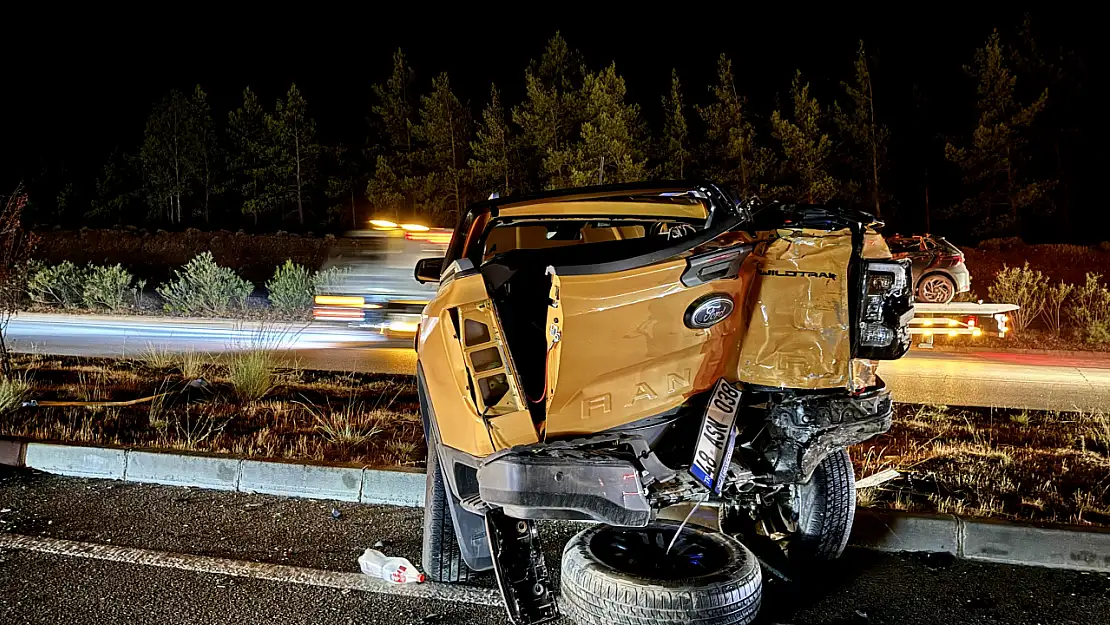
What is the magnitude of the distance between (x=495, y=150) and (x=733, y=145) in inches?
353

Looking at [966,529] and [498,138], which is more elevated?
[498,138]

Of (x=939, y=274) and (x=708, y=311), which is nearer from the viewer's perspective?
(x=708, y=311)

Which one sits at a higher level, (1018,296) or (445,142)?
(445,142)

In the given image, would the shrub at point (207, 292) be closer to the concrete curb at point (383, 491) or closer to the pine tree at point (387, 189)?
the pine tree at point (387, 189)

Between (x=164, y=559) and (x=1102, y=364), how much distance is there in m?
13.4

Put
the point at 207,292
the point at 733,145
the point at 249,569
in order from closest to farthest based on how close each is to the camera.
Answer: the point at 249,569 < the point at 207,292 < the point at 733,145

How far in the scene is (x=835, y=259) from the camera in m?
3.31

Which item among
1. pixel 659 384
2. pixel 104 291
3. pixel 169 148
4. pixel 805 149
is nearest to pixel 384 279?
pixel 659 384

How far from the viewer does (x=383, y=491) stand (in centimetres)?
545

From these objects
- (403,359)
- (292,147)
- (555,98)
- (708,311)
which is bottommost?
(403,359)

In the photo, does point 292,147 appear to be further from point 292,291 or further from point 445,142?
point 292,291

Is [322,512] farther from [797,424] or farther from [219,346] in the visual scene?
[219,346]

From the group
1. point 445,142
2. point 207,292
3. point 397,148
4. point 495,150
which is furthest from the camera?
point 397,148

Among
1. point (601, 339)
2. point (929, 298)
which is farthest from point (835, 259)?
point (929, 298)
